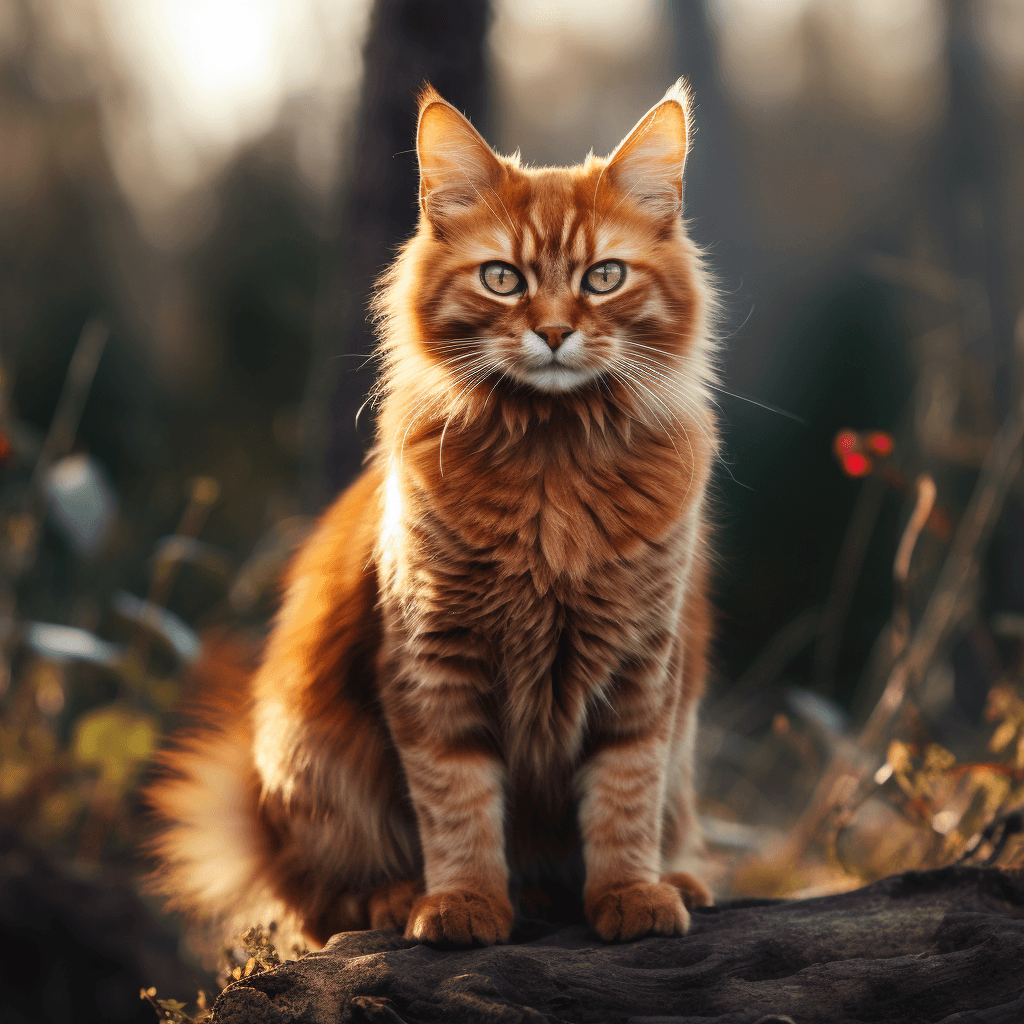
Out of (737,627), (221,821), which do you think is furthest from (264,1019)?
(737,627)

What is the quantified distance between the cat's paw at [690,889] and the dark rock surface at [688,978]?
0.76 feet

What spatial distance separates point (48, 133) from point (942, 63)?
7407mm

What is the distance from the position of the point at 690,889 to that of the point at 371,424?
194 centimetres

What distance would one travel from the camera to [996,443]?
308 cm

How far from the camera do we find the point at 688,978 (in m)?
1.46

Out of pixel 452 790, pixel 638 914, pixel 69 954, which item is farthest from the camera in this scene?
pixel 69 954

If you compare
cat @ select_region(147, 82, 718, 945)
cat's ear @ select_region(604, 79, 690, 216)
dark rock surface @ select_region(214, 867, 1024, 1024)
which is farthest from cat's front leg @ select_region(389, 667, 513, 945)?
cat's ear @ select_region(604, 79, 690, 216)

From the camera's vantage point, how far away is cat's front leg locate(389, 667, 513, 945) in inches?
66.7

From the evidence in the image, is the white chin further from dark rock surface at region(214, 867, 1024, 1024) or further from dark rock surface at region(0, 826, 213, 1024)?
dark rock surface at region(0, 826, 213, 1024)

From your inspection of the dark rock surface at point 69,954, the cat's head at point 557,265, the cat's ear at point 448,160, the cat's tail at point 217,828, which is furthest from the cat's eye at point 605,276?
the dark rock surface at point 69,954

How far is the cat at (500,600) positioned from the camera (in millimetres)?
1710

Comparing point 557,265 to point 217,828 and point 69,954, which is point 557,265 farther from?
point 69,954

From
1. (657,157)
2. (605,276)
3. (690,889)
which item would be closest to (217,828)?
(690,889)

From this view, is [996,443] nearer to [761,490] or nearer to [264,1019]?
[761,490]
